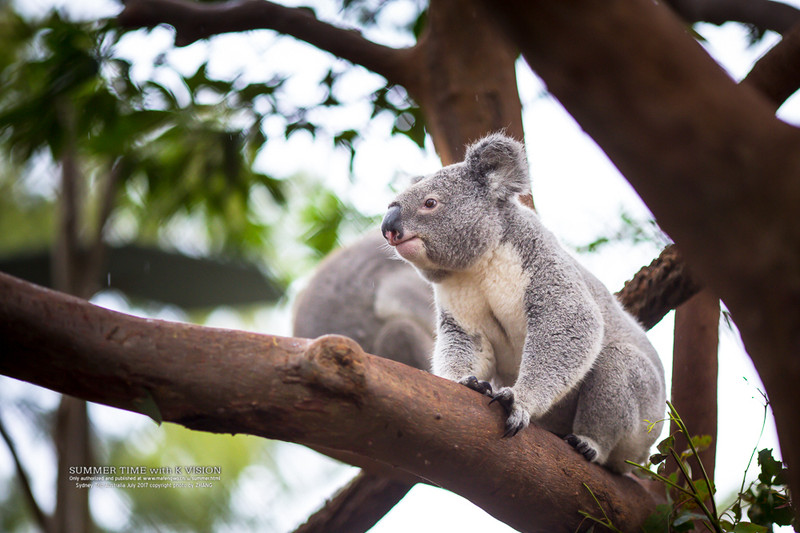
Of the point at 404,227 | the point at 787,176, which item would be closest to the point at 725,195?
the point at 787,176

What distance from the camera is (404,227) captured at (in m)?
3.03

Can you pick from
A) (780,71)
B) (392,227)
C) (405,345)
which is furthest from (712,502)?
(405,345)

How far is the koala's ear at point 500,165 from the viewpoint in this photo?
3.15 meters

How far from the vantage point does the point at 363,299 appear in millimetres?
5750

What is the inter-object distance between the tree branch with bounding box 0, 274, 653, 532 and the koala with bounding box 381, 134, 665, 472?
0.55 metres

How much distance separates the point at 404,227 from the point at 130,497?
8.28 meters

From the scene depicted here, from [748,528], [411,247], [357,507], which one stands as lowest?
[357,507]

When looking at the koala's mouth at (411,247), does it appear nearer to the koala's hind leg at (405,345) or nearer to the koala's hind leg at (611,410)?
the koala's hind leg at (611,410)

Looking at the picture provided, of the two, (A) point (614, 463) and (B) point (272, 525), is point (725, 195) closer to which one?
(A) point (614, 463)

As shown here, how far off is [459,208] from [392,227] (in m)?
0.32

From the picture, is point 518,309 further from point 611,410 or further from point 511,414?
point 511,414

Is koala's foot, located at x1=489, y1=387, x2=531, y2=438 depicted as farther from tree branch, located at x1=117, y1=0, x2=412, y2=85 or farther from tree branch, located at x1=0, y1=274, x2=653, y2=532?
tree branch, located at x1=117, y1=0, x2=412, y2=85

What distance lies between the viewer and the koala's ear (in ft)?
10.3

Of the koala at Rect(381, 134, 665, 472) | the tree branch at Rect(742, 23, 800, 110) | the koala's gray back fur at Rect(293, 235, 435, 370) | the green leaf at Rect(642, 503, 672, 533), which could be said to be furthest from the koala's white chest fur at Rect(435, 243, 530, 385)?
the koala's gray back fur at Rect(293, 235, 435, 370)
